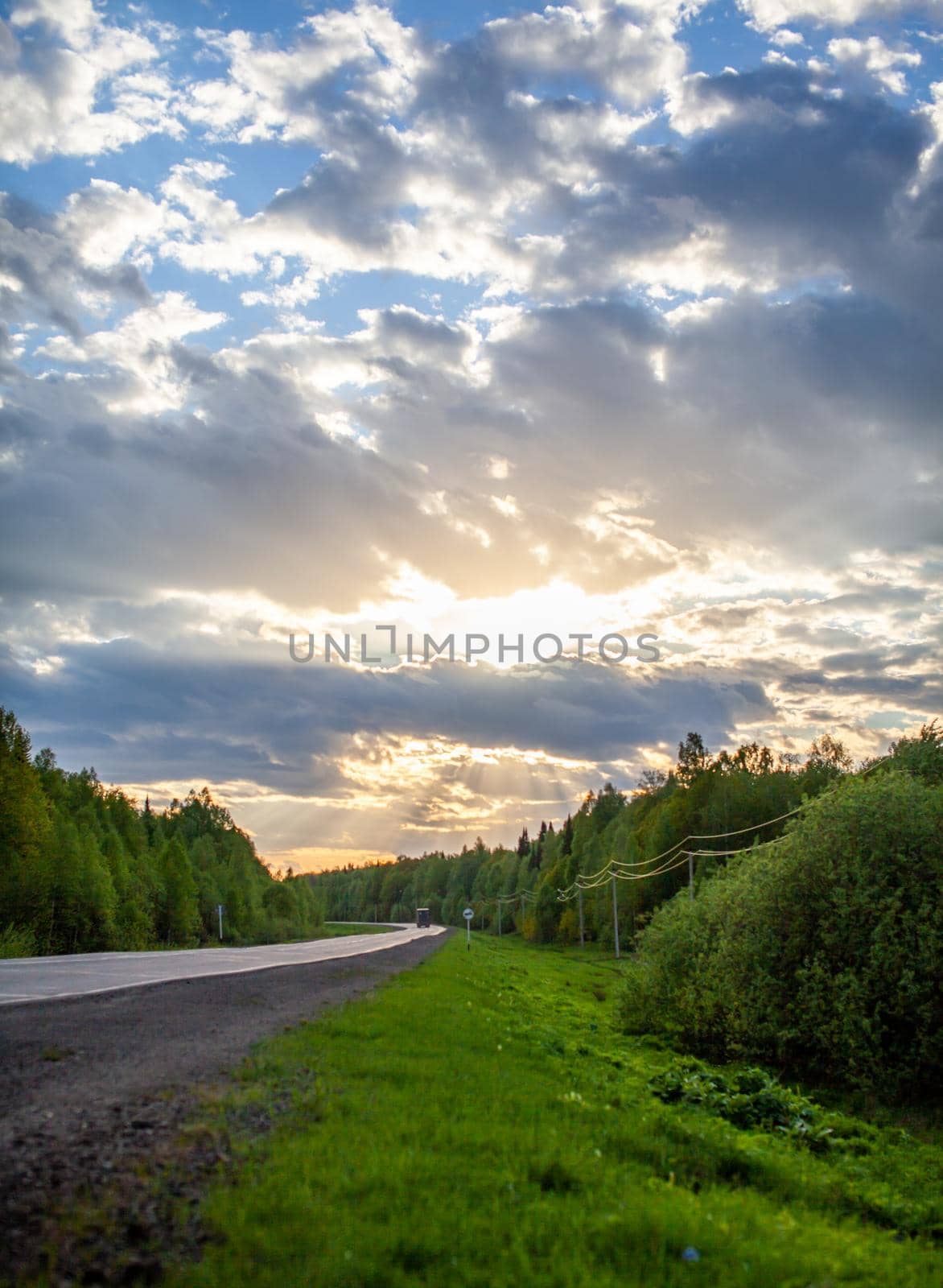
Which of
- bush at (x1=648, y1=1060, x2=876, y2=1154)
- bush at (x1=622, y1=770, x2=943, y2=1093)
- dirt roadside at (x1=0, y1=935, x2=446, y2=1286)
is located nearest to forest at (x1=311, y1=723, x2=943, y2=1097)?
bush at (x1=622, y1=770, x2=943, y2=1093)

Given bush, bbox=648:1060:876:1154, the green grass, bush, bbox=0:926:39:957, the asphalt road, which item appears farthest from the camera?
bush, bbox=0:926:39:957

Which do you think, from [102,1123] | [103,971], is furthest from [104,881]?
[102,1123]

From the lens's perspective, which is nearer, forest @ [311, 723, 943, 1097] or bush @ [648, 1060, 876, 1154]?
bush @ [648, 1060, 876, 1154]

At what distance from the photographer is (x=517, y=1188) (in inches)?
269

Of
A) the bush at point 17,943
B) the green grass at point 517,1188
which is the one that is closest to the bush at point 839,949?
the green grass at point 517,1188

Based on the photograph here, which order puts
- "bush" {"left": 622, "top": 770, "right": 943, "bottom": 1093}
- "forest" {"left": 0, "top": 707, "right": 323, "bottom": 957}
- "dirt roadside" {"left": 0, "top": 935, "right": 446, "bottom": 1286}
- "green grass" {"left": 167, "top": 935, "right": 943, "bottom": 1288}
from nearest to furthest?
→ "dirt roadside" {"left": 0, "top": 935, "right": 446, "bottom": 1286}
"green grass" {"left": 167, "top": 935, "right": 943, "bottom": 1288}
"bush" {"left": 622, "top": 770, "right": 943, "bottom": 1093}
"forest" {"left": 0, "top": 707, "right": 323, "bottom": 957}

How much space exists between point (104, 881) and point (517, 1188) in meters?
59.0

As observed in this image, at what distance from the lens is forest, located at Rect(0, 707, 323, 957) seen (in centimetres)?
5122

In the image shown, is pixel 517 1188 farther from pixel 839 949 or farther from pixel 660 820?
pixel 660 820

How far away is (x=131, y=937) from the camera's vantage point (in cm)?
6316

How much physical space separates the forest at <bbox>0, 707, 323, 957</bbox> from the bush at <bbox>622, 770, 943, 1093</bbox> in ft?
107

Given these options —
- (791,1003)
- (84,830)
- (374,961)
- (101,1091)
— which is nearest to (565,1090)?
(101,1091)

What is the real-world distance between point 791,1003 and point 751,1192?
13452mm

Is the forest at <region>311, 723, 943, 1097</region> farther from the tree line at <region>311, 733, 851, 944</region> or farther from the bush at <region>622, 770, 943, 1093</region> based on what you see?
the tree line at <region>311, 733, 851, 944</region>
